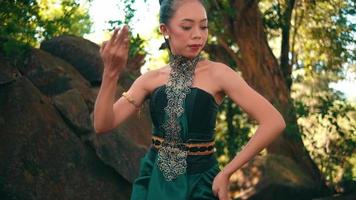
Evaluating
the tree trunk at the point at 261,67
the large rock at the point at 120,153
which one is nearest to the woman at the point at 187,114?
the large rock at the point at 120,153

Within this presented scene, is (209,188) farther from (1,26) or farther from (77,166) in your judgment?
(1,26)

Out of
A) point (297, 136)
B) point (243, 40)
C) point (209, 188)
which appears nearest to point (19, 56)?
point (243, 40)

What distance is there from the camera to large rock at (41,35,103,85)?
901 cm

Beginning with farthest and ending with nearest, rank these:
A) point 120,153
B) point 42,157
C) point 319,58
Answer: point 319,58
point 120,153
point 42,157

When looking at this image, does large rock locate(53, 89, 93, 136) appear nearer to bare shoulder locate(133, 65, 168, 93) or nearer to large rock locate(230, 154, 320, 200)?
large rock locate(230, 154, 320, 200)

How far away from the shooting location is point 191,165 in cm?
306

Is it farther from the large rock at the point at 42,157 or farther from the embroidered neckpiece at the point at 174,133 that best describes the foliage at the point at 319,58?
the embroidered neckpiece at the point at 174,133

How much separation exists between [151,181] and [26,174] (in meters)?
4.43

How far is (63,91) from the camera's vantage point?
26.7 feet

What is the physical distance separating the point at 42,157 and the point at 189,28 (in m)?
4.72

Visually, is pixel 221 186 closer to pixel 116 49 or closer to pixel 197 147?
pixel 197 147

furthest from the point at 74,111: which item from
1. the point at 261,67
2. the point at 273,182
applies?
the point at 261,67

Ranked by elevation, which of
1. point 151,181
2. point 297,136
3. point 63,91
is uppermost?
point 151,181

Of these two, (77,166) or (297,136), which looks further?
(297,136)
